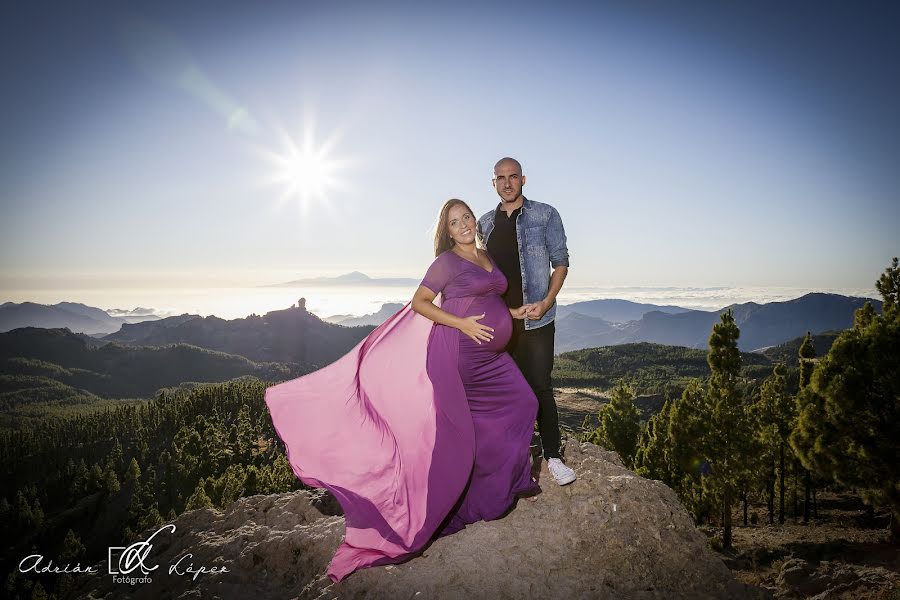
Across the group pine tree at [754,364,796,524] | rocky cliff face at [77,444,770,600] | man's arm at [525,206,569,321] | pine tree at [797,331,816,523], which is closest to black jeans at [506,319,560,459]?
man's arm at [525,206,569,321]

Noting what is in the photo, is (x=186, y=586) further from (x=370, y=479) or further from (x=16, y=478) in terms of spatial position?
(x=16, y=478)

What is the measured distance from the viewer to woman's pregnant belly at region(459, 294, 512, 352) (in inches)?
221

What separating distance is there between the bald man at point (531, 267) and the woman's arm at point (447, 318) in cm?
69

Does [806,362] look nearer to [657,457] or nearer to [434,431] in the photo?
[657,457]

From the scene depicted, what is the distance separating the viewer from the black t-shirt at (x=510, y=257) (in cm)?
613

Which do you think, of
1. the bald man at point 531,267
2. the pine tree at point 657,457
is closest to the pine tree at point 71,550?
the pine tree at point 657,457

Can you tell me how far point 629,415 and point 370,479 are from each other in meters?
33.9

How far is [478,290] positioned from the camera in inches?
219

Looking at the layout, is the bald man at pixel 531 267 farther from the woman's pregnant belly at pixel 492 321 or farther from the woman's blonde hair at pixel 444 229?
the woman's blonde hair at pixel 444 229

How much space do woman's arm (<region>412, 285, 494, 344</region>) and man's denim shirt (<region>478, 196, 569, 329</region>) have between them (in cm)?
91

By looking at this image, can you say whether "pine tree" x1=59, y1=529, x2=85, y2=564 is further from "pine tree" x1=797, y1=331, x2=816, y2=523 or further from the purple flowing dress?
"pine tree" x1=797, y1=331, x2=816, y2=523

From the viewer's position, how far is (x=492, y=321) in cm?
564

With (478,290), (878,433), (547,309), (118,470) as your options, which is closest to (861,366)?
(878,433)

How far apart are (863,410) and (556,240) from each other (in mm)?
17006
